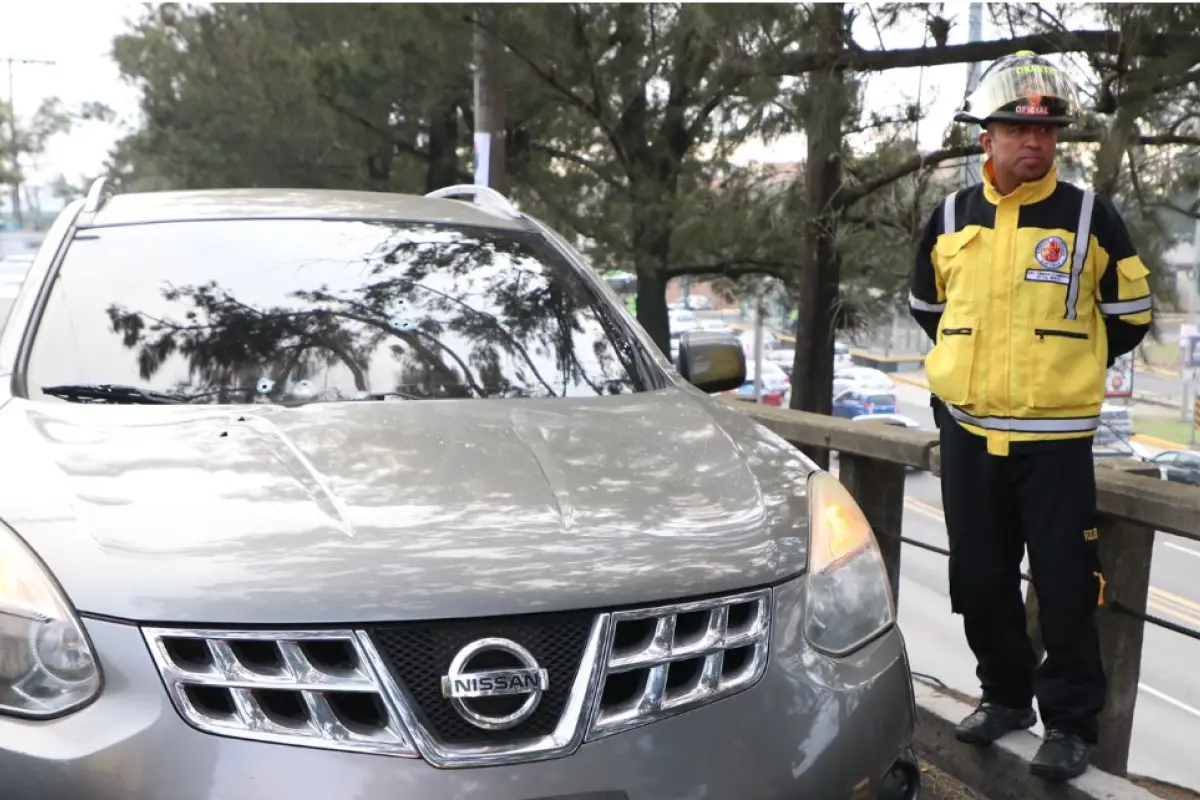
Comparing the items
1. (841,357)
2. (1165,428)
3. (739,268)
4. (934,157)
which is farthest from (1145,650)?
(739,268)

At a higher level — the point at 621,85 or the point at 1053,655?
the point at 621,85

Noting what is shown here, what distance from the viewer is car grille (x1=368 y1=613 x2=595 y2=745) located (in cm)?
220

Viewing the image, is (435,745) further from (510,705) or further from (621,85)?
(621,85)

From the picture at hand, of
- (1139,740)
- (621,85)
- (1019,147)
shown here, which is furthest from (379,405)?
(621,85)

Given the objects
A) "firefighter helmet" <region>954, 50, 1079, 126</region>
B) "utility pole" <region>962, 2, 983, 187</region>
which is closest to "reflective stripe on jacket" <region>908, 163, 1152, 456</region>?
"firefighter helmet" <region>954, 50, 1079, 126</region>

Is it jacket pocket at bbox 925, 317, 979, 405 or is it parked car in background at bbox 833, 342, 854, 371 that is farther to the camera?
parked car in background at bbox 833, 342, 854, 371

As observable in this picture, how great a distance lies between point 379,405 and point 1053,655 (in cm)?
188

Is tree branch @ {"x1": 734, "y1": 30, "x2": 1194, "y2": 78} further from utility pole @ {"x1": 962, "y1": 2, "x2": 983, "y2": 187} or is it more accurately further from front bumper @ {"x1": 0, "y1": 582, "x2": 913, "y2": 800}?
front bumper @ {"x1": 0, "y1": 582, "x2": 913, "y2": 800}

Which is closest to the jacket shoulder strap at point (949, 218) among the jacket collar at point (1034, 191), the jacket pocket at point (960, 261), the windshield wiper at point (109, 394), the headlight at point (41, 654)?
the jacket pocket at point (960, 261)

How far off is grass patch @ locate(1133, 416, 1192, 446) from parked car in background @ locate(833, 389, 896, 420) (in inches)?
145

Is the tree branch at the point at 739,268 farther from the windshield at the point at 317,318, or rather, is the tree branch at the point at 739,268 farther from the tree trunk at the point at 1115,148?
the windshield at the point at 317,318

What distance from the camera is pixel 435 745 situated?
7.12 feet

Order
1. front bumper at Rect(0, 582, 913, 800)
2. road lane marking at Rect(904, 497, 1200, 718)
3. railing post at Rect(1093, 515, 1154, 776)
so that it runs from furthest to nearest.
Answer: road lane marking at Rect(904, 497, 1200, 718), railing post at Rect(1093, 515, 1154, 776), front bumper at Rect(0, 582, 913, 800)

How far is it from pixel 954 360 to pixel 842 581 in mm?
1191
